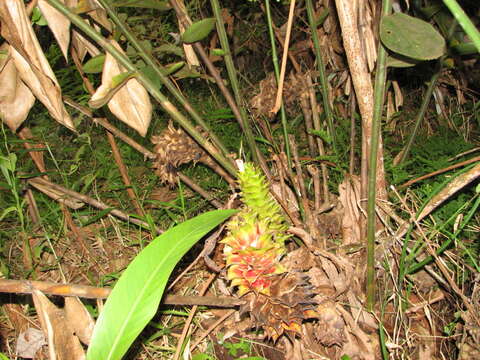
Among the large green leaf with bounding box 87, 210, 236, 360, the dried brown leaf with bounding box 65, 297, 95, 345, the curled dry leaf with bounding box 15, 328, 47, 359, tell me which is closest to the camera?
the large green leaf with bounding box 87, 210, 236, 360

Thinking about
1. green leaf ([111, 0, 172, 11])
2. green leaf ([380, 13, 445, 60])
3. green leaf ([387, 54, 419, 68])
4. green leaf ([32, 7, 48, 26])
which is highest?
green leaf ([32, 7, 48, 26])

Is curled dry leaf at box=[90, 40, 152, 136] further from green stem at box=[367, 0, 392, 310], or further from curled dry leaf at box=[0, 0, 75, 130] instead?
green stem at box=[367, 0, 392, 310]

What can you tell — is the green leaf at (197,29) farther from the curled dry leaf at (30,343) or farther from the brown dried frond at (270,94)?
the curled dry leaf at (30,343)

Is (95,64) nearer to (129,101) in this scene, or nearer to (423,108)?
(129,101)

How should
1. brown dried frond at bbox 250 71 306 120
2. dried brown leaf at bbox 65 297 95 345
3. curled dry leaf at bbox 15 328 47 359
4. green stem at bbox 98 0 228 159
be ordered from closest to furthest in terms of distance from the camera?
dried brown leaf at bbox 65 297 95 345, green stem at bbox 98 0 228 159, curled dry leaf at bbox 15 328 47 359, brown dried frond at bbox 250 71 306 120

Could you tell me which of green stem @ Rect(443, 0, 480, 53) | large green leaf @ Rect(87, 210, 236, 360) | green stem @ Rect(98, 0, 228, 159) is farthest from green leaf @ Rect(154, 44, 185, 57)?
green stem @ Rect(443, 0, 480, 53)

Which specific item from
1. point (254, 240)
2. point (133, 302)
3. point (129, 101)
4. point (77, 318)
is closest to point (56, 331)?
point (77, 318)

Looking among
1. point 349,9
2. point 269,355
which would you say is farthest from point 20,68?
point 269,355
